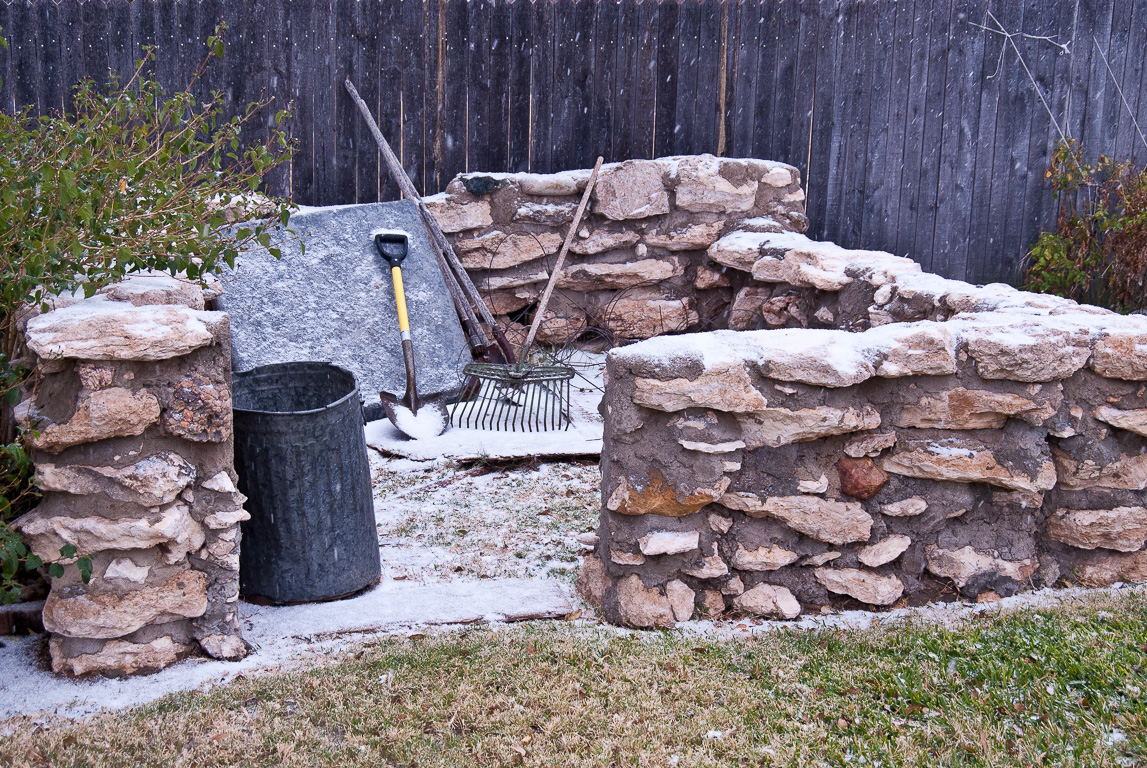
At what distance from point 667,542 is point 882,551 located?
0.69 m

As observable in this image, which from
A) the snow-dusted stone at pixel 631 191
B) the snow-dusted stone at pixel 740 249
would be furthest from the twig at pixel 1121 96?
the snow-dusted stone at pixel 631 191

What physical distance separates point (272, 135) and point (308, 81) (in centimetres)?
44

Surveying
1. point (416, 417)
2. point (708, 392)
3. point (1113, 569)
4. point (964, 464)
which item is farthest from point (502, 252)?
point (1113, 569)

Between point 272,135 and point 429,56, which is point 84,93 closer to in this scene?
point 272,135

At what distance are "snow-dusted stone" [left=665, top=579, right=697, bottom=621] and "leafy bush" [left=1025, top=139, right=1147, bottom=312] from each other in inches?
189

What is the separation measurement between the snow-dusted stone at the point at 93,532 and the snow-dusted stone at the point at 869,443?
77.0 inches

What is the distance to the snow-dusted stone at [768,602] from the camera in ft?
9.11

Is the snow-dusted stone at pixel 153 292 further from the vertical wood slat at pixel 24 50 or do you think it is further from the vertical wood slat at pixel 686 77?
the vertical wood slat at pixel 686 77

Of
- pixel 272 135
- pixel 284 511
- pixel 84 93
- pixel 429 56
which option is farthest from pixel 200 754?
pixel 429 56

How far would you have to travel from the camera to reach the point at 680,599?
2746mm

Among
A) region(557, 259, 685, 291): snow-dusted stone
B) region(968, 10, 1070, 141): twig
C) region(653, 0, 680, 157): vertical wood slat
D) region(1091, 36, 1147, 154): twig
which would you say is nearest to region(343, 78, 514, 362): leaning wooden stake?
region(557, 259, 685, 291): snow-dusted stone

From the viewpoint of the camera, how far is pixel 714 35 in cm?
627

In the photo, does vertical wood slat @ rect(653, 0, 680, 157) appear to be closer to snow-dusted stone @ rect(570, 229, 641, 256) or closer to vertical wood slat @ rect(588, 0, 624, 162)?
vertical wood slat @ rect(588, 0, 624, 162)

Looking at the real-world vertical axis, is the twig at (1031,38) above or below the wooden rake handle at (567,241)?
above
